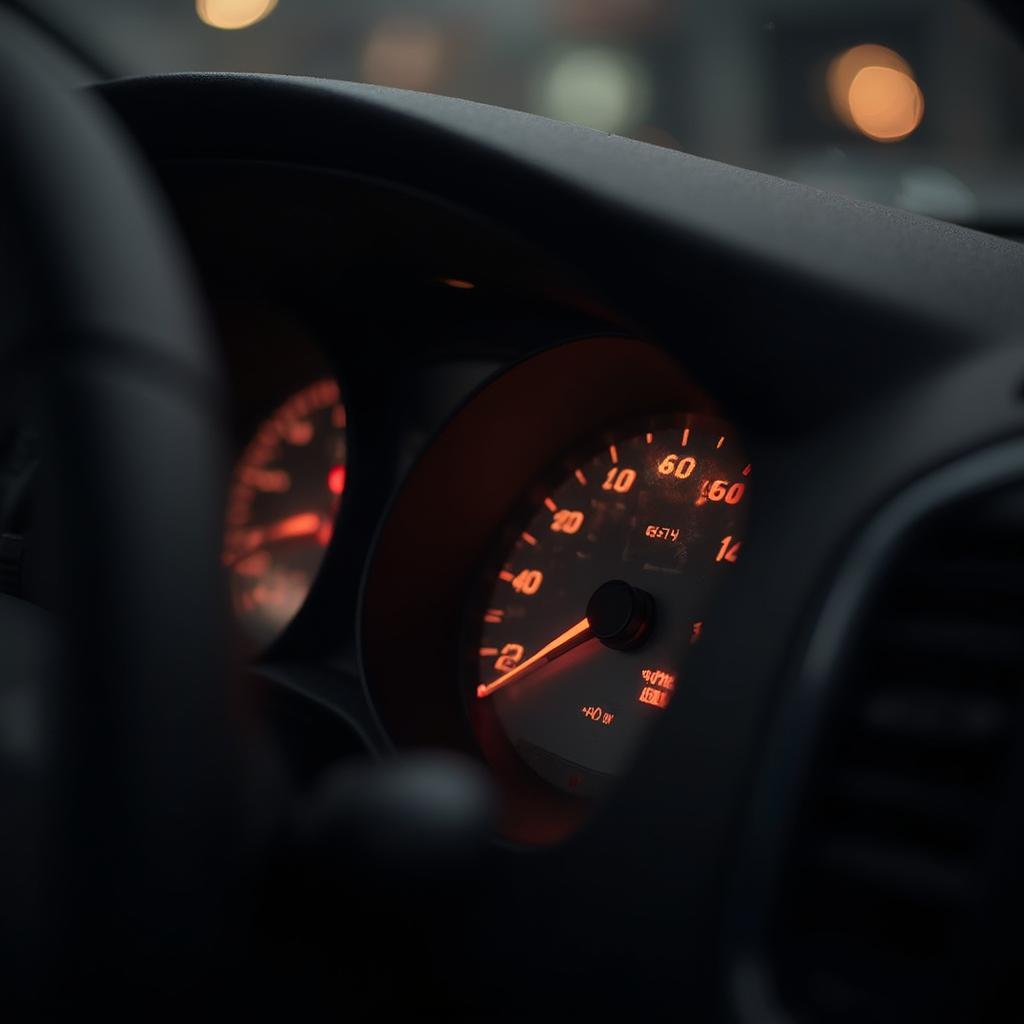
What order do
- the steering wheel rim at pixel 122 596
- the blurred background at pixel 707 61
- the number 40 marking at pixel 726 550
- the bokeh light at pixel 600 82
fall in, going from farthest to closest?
the bokeh light at pixel 600 82
the blurred background at pixel 707 61
the number 40 marking at pixel 726 550
the steering wheel rim at pixel 122 596

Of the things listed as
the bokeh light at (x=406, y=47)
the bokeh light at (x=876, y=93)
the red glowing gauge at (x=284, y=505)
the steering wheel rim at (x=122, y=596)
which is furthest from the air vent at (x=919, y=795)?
the bokeh light at (x=406, y=47)

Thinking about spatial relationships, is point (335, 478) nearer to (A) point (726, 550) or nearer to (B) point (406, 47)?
(A) point (726, 550)

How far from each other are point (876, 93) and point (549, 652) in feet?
31.9

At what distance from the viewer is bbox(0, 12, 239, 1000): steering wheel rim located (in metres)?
0.58

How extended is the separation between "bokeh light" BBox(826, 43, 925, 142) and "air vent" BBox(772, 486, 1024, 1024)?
7.31 meters

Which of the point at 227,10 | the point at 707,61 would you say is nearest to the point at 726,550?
the point at 227,10

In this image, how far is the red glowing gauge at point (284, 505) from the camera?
1906 millimetres

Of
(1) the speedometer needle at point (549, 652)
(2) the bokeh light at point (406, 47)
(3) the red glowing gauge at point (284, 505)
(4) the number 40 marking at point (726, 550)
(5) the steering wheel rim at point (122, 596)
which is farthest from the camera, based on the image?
(2) the bokeh light at point (406, 47)

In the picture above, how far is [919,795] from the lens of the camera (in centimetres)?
79

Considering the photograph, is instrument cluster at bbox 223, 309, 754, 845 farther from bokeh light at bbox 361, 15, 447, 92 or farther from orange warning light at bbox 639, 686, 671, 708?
bokeh light at bbox 361, 15, 447, 92

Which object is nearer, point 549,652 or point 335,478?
point 549,652

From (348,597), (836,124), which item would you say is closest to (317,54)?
(836,124)

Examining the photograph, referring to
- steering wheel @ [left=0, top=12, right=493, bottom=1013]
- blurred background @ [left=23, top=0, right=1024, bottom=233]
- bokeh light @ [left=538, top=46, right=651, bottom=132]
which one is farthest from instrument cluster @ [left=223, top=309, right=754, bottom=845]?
bokeh light @ [left=538, top=46, right=651, bottom=132]

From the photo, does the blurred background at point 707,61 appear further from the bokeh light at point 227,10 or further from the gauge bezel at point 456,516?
the gauge bezel at point 456,516
